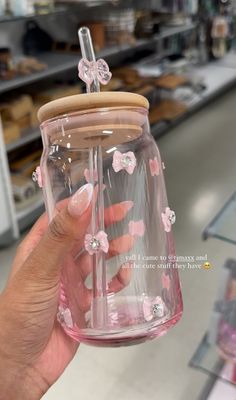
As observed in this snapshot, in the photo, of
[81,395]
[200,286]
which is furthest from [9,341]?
[200,286]

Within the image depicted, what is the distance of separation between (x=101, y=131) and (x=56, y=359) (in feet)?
1.57

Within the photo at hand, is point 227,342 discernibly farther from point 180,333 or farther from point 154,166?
point 154,166

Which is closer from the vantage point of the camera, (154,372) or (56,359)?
(56,359)

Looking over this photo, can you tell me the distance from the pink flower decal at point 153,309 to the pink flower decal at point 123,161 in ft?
0.75

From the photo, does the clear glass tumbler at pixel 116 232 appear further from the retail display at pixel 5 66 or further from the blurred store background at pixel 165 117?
the retail display at pixel 5 66

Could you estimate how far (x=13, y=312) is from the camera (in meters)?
0.69

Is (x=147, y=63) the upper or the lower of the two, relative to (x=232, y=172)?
upper

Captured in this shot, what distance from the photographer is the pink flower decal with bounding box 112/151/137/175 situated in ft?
2.19

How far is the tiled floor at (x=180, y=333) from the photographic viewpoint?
4.52 ft

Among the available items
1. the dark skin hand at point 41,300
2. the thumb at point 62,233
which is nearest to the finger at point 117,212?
the dark skin hand at point 41,300

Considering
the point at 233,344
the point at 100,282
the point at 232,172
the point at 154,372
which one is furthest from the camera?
the point at 232,172

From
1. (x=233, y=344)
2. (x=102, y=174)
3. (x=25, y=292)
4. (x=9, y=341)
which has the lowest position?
(x=233, y=344)

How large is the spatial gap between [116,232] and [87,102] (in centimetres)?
27

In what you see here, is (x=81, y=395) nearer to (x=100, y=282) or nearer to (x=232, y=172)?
(x=100, y=282)
